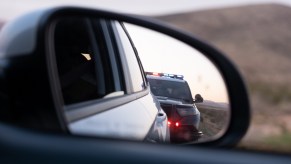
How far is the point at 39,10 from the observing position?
74.2 inches

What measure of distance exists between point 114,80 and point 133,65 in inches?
11.4

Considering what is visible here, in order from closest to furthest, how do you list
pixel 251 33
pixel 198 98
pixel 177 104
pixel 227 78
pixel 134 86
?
pixel 227 78
pixel 198 98
pixel 177 104
pixel 134 86
pixel 251 33

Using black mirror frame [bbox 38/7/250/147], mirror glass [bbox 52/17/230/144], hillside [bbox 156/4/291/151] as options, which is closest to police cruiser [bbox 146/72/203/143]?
mirror glass [bbox 52/17/230/144]

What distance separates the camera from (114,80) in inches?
102

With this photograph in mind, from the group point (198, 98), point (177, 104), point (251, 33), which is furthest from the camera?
point (251, 33)

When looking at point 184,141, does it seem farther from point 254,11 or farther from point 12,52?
point 254,11

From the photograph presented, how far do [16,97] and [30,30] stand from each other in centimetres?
21

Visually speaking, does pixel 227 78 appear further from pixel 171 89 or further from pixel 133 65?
pixel 133 65

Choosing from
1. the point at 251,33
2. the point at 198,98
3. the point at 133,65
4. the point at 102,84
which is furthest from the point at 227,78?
the point at 251,33

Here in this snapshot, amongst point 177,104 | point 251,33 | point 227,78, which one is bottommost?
point 177,104

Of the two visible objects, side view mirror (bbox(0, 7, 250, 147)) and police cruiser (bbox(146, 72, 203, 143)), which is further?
police cruiser (bbox(146, 72, 203, 143))

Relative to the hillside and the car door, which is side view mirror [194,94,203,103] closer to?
the car door

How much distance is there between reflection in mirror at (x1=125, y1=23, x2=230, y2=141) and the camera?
236 centimetres

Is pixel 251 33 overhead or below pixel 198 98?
overhead
